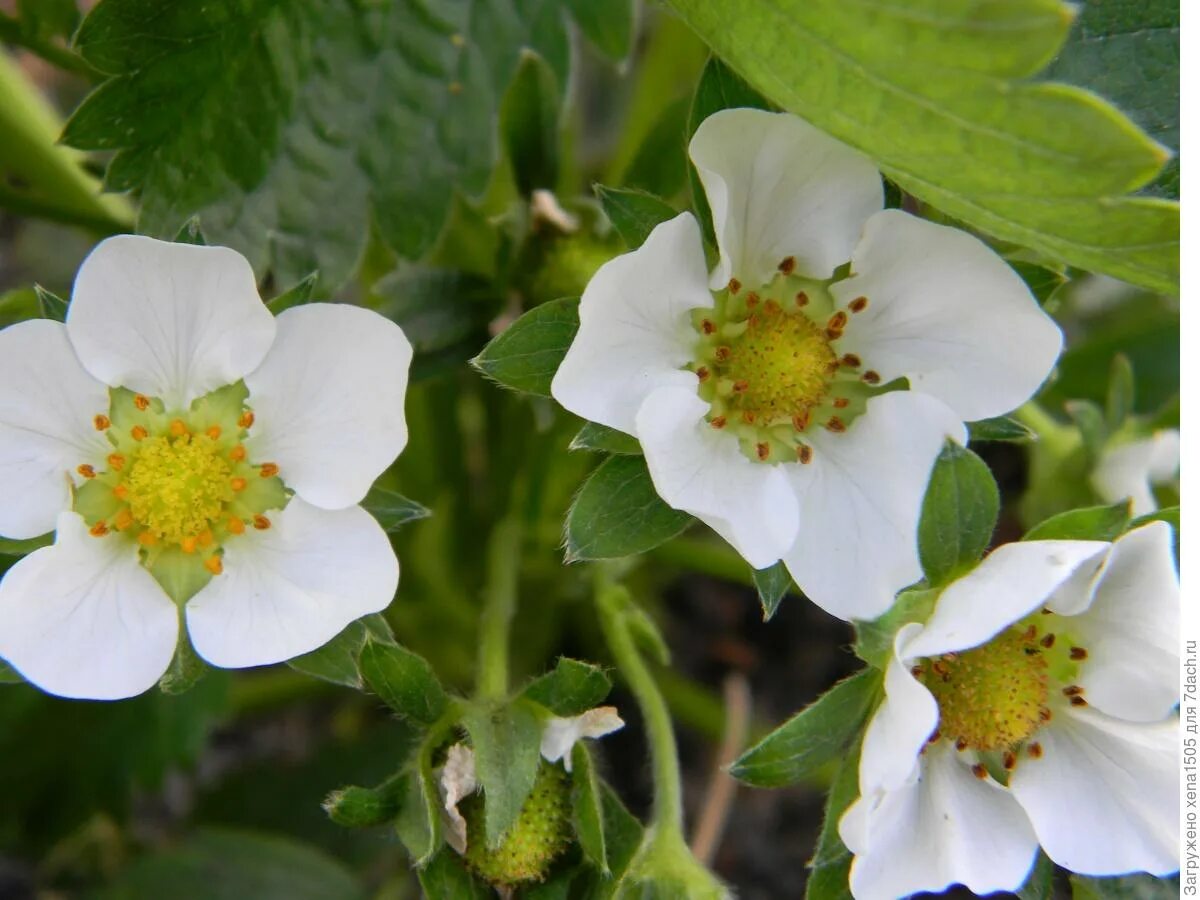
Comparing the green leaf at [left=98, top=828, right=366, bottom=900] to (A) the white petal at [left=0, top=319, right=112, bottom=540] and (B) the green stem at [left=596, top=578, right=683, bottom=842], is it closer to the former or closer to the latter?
(B) the green stem at [left=596, top=578, right=683, bottom=842]

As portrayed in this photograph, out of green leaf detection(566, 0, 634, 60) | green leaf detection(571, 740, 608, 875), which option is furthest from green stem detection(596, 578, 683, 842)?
green leaf detection(566, 0, 634, 60)

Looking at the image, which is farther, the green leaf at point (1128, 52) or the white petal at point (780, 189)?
the green leaf at point (1128, 52)

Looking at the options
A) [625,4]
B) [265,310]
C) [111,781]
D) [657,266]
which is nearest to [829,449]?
[657,266]

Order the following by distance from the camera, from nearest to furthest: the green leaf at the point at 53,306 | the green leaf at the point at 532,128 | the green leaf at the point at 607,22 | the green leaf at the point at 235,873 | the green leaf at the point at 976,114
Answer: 1. the green leaf at the point at 976,114
2. the green leaf at the point at 53,306
3. the green leaf at the point at 532,128
4. the green leaf at the point at 607,22
5. the green leaf at the point at 235,873

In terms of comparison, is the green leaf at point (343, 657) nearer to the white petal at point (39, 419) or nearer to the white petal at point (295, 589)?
the white petal at point (295, 589)

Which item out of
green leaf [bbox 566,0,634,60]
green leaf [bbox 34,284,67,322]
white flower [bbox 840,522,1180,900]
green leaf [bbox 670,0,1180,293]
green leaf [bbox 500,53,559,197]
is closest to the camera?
green leaf [bbox 670,0,1180,293]

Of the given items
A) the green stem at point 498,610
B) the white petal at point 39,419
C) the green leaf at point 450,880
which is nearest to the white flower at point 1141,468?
the green stem at point 498,610

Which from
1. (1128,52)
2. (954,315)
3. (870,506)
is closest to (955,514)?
(870,506)
